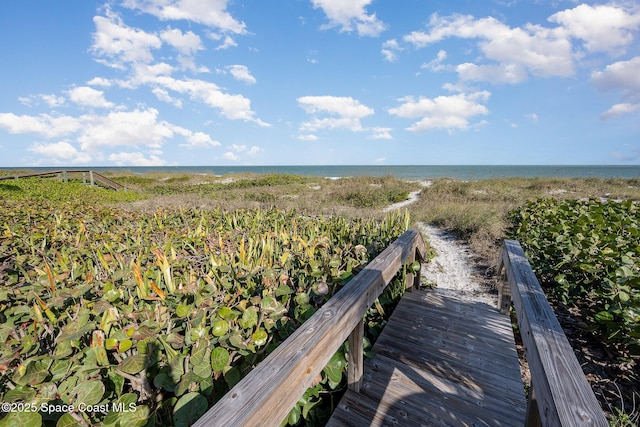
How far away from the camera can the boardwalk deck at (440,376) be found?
5.98 feet

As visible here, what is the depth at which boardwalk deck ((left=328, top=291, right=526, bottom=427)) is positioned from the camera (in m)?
1.82

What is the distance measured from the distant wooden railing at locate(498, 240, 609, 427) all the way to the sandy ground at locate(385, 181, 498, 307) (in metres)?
2.34

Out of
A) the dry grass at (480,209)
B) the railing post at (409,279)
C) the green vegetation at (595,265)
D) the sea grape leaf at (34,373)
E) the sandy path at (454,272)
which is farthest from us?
the dry grass at (480,209)

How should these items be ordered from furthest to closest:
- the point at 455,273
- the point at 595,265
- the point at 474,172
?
the point at 474,172
the point at 455,273
the point at 595,265

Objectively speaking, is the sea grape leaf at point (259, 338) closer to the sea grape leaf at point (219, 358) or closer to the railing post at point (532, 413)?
the sea grape leaf at point (219, 358)

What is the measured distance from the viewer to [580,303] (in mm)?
3584

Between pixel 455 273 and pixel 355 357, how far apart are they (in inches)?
Result: 166

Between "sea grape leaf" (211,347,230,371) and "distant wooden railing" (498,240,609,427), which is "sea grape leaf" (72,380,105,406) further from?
"distant wooden railing" (498,240,609,427)

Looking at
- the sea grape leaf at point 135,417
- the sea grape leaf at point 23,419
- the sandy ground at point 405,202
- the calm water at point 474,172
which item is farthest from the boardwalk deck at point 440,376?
the calm water at point 474,172

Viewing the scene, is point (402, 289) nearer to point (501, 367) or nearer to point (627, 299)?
point (501, 367)

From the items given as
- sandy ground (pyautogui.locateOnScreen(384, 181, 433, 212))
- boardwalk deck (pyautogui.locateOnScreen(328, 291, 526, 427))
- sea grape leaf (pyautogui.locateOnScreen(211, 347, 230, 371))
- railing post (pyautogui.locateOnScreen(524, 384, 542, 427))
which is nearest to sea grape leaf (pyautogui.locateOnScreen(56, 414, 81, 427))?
sea grape leaf (pyautogui.locateOnScreen(211, 347, 230, 371))

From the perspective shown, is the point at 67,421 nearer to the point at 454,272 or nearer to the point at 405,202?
the point at 454,272

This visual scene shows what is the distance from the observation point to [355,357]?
1915 millimetres

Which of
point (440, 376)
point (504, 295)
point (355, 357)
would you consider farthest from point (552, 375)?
point (504, 295)
